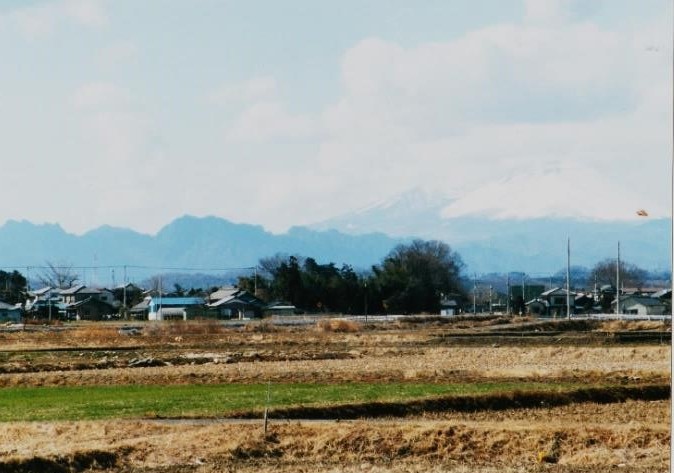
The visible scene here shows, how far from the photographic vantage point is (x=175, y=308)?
5044 inches

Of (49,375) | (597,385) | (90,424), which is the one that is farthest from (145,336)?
(90,424)

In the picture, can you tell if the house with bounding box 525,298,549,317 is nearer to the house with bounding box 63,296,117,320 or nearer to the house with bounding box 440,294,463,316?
the house with bounding box 440,294,463,316

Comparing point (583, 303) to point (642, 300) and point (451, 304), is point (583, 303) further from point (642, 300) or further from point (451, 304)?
point (642, 300)

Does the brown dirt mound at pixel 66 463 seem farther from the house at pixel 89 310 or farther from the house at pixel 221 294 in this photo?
the house at pixel 221 294

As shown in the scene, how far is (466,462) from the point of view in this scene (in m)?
20.6

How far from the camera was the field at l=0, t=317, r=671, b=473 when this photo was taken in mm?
20609

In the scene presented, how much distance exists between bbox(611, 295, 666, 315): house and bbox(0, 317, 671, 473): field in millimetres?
76175

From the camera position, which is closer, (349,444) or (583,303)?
(349,444)

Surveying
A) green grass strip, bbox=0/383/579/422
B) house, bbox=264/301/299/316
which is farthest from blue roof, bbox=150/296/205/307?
green grass strip, bbox=0/383/579/422

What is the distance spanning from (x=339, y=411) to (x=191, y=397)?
540 centimetres

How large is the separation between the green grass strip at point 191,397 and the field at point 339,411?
0.17 ft

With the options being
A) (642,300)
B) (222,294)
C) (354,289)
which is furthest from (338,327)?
(222,294)

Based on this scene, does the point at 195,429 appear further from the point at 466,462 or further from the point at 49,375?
the point at 49,375

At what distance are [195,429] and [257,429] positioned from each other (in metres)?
1.19
